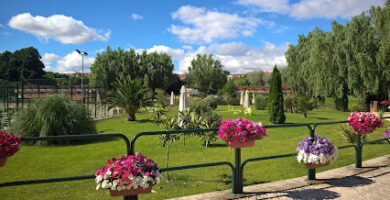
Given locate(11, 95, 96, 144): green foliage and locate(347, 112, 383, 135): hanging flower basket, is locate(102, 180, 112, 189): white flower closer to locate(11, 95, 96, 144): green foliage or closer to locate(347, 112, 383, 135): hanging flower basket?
locate(347, 112, 383, 135): hanging flower basket

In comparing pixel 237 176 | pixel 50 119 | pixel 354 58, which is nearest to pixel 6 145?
pixel 237 176

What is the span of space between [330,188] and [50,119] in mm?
8452

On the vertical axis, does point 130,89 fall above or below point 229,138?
above

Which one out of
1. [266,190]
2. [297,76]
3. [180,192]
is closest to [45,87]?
[180,192]

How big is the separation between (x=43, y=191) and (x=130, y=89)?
38.8 feet

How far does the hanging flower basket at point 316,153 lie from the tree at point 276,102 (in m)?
11.4

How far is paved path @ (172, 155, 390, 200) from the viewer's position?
379 cm

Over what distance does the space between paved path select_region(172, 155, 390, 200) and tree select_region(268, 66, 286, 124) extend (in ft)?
34.2

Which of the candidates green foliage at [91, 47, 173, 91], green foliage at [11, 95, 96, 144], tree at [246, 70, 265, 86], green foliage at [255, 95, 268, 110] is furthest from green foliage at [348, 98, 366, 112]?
tree at [246, 70, 265, 86]

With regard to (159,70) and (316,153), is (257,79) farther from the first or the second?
(316,153)

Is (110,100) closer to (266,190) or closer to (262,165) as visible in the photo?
(262,165)

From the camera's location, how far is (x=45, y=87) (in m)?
19.0

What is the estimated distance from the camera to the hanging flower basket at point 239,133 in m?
3.72

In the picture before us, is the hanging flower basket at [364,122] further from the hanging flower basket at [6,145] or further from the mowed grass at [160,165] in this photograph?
the hanging flower basket at [6,145]
